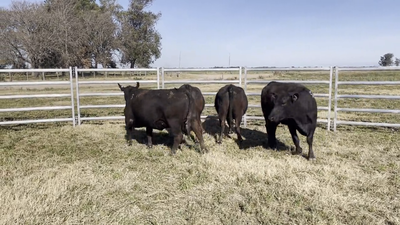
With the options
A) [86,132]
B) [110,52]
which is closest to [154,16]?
[110,52]

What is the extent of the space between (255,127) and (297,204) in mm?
4255

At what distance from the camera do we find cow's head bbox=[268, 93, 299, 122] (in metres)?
4.87

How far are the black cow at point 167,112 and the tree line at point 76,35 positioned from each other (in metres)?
A: 29.1

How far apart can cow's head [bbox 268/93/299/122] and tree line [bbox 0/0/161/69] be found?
3095 centimetres

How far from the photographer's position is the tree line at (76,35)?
29328mm

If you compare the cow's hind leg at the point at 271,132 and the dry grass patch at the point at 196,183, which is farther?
the cow's hind leg at the point at 271,132

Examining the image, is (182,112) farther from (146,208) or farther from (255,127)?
(255,127)

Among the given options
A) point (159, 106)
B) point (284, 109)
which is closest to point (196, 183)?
point (159, 106)

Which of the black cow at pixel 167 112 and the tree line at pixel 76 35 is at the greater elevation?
the tree line at pixel 76 35

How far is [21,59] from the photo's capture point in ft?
103

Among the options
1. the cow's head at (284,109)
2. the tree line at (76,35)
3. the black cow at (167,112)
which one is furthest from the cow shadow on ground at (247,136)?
the tree line at (76,35)

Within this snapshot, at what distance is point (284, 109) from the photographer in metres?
4.90

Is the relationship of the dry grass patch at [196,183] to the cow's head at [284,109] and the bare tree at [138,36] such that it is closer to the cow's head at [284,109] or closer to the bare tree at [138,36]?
the cow's head at [284,109]

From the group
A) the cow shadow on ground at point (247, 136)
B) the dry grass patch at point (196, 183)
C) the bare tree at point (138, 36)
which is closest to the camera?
the dry grass patch at point (196, 183)
